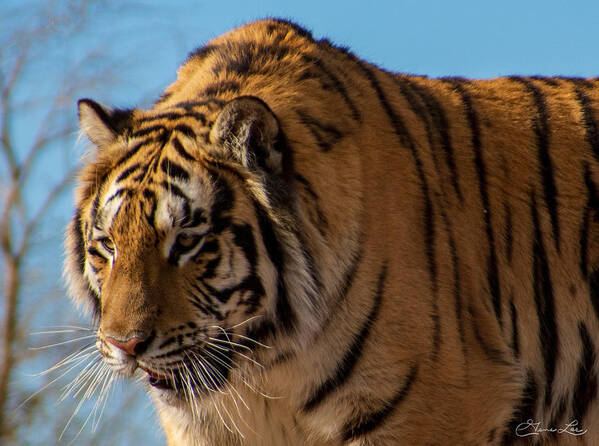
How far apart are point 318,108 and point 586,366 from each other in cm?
138

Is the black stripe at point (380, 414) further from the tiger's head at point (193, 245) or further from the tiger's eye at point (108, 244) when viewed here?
the tiger's eye at point (108, 244)

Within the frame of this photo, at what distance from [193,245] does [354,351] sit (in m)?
0.58

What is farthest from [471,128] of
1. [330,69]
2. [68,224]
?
[68,224]

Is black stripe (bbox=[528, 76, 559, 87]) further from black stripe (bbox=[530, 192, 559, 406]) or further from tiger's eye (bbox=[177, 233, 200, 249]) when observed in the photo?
tiger's eye (bbox=[177, 233, 200, 249])

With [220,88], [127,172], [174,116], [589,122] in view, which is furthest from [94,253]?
[589,122]

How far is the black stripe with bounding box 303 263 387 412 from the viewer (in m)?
2.68

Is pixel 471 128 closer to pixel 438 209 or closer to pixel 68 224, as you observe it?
pixel 438 209

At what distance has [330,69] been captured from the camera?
2971 millimetres

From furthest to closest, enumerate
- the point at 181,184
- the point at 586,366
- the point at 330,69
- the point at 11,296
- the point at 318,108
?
the point at 11,296
the point at 586,366
the point at 330,69
the point at 318,108
the point at 181,184

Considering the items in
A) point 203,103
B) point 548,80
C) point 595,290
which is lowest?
point 595,290

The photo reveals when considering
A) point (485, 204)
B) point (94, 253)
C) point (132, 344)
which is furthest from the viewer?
point (485, 204)

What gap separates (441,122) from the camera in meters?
3.18

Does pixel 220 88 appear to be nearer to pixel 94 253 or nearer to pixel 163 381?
pixel 94 253
